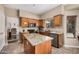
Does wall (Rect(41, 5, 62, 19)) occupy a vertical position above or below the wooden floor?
Answer: above

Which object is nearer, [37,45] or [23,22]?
[37,45]

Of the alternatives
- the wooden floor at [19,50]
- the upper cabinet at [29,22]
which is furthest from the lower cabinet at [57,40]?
the upper cabinet at [29,22]

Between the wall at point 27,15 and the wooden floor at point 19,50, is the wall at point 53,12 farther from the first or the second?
the wooden floor at point 19,50

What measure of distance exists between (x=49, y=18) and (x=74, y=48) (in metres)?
0.96

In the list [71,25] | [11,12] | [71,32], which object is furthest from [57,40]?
[11,12]

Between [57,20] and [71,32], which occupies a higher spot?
[57,20]

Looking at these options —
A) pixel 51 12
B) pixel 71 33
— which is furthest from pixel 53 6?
pixel 71 33

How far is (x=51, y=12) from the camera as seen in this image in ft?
6.95

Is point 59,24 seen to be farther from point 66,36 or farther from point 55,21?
point 66,36

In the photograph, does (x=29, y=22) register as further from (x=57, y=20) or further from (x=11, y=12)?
(x=57, y=20)

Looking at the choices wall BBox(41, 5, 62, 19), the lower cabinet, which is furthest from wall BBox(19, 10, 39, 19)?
the lower cabinet

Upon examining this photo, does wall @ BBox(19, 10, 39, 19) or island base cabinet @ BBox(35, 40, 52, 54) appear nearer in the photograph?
island base cabinet @ BBox(35, 40, 52, 54)

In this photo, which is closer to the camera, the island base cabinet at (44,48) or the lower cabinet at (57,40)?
the island base cabinet at (44,48)

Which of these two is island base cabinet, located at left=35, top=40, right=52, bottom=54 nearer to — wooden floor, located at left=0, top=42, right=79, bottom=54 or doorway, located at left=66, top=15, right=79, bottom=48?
wooden floor, located at left=0, top=42, right=79, bottom=54
